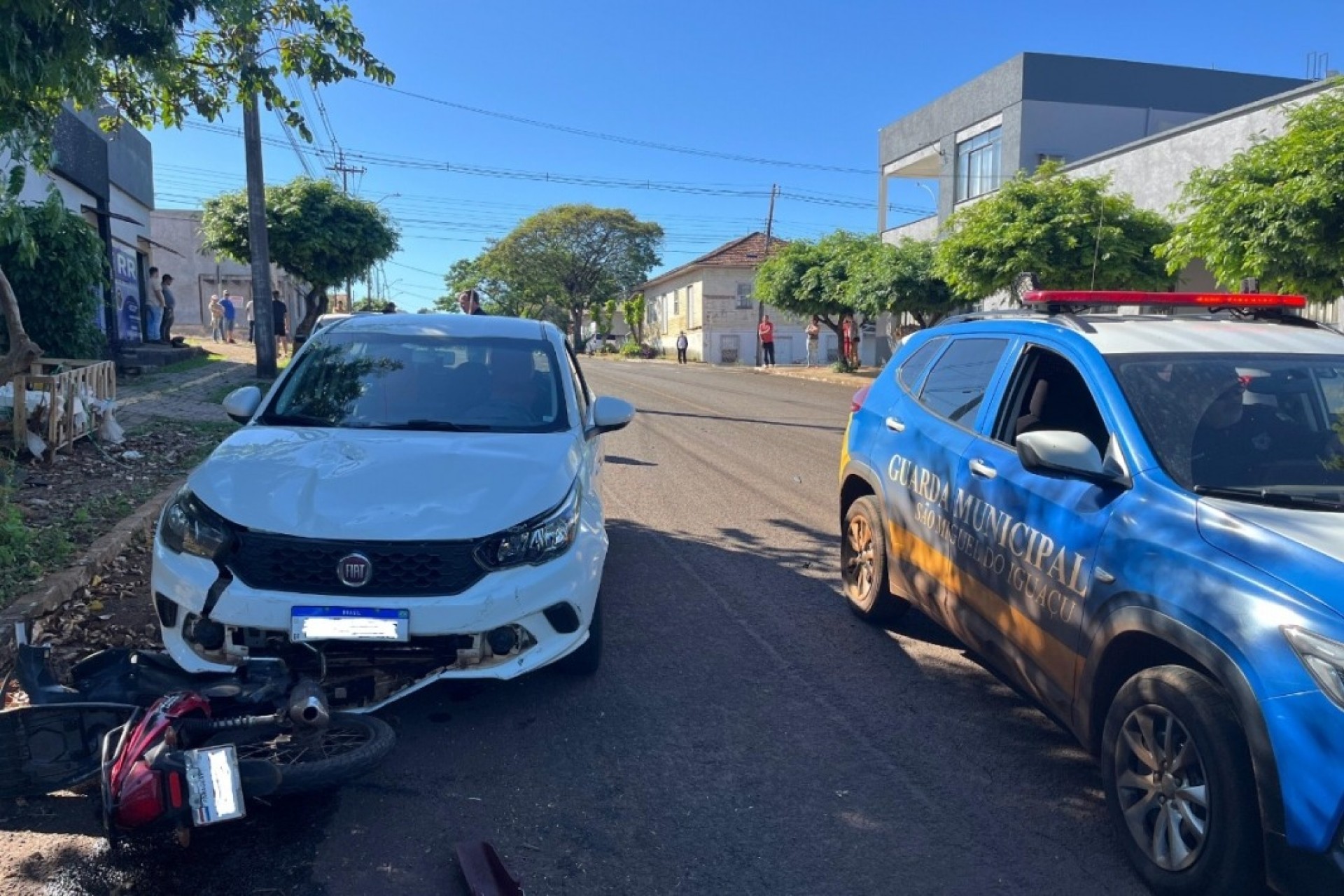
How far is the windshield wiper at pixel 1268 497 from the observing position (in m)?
3.19

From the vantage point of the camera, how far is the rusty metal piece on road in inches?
119

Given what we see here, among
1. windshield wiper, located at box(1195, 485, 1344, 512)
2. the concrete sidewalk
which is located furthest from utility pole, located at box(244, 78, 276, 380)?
windshield wiper, located at box(1195, 485, 1344, 512)

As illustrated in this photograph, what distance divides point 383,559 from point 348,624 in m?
0.28

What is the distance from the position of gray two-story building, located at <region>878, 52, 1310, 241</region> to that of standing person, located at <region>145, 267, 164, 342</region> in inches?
800

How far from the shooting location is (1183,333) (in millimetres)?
4223

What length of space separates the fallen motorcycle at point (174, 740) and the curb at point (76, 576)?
1253 mm

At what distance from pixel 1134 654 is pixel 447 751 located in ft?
8.41

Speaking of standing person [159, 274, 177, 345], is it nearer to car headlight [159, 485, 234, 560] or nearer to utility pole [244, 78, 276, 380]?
utility pole [244, 78, 276, 380]

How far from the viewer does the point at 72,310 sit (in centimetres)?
1288

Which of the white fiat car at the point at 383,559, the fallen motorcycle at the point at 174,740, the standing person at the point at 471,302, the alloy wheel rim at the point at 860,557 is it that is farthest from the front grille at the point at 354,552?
the standing person at the point at 471,302

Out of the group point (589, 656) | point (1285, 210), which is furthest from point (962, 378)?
point (1285, 210)

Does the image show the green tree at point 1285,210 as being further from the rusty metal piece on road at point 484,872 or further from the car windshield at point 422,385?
the rusty metal piece on road at point 484,872

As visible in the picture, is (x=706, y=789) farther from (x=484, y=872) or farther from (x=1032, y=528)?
(x=1032, y=528)

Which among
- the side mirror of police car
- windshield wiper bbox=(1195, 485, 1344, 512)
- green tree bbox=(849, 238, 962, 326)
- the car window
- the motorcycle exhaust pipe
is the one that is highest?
green tree bbox=(849, 238, 962, 326)
